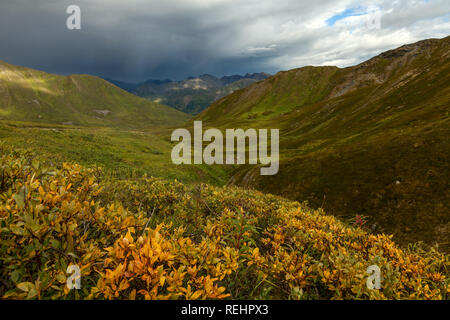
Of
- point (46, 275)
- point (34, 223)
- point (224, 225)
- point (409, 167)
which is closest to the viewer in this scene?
point (46, 275)

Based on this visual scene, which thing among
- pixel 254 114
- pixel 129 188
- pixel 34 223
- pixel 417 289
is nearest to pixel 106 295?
pixel 34 223

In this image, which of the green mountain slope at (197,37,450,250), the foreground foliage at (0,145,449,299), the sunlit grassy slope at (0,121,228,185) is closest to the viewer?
the foreground foliage at (0,145,449,299)

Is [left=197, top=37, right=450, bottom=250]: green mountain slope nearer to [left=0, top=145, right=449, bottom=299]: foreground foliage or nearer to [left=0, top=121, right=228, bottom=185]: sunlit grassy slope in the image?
[left=0, top=121, right=228, bottom=185]: sunlit grassy slope

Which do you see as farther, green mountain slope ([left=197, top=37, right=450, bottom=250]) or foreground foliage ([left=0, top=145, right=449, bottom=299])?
green mountain slope ([left=197, top=37, right=450, bottom=250])

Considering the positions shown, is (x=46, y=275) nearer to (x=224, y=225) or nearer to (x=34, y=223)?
(x=34, y=223)

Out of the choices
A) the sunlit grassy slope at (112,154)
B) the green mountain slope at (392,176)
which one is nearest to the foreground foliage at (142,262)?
the green mountain slope at (392,176)

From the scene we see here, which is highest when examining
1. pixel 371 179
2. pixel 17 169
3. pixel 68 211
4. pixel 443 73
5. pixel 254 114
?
pixel 254 114

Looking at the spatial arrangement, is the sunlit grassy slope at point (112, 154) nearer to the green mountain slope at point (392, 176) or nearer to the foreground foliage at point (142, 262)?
the green mountain slope at point (392, 176)

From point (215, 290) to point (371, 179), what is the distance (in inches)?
1131

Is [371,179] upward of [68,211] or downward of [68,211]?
downward

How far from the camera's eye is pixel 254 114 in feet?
598

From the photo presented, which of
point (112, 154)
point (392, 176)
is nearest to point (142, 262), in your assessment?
point (392, 176)

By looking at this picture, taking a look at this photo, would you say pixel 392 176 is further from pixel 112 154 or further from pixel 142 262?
pixel 112 154

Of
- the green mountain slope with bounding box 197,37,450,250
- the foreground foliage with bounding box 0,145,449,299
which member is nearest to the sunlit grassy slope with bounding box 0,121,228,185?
the green mountain slope with bounding box 197,37,450,250
